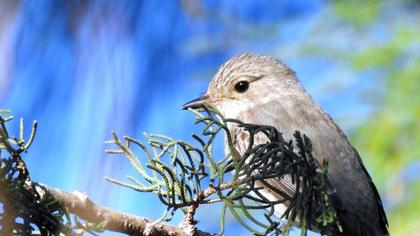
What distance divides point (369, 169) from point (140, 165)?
2.78m

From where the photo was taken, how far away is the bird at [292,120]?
14.9 ft

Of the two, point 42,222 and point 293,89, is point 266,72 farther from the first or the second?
point 42,222

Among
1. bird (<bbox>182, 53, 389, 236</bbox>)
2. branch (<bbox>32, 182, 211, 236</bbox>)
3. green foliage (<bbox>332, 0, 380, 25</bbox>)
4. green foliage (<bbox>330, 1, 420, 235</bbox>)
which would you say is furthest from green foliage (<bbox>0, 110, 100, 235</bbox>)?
green foliage (<bbox>332, 0, 380, 25</bbox>)

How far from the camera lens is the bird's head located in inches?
229

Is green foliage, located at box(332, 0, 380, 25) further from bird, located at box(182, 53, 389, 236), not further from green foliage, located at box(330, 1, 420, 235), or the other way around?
bird, located at box(182, 53, 389, 236)

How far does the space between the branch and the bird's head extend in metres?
2.71

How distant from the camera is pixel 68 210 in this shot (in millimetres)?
2559

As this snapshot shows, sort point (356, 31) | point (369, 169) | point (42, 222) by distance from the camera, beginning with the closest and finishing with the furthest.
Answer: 1. point (42, 222)
2. point (369, 169)
3. point (356, 31)

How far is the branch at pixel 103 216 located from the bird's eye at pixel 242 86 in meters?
2.92

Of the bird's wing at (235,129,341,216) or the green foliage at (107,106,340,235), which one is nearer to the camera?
the green foliage at (107,106,340,235)

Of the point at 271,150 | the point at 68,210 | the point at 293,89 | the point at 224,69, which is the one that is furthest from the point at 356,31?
the point at 68,210

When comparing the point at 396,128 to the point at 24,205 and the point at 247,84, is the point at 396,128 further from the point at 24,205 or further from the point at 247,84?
the point at 24,205

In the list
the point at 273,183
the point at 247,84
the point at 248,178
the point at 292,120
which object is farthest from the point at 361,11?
the point at 248,178

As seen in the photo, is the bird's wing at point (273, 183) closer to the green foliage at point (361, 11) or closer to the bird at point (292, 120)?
the bird at point (292, 120)
